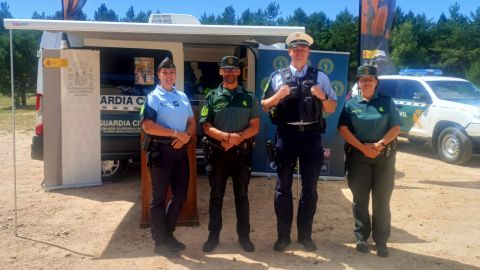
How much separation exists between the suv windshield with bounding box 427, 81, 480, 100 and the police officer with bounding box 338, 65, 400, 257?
19.3 feet

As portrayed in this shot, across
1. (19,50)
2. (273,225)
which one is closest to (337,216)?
(273,225)

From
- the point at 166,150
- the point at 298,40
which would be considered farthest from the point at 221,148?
the point at 298,40

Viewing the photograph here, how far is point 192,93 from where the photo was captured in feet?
25.5

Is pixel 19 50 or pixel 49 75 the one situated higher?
pixel 19 50

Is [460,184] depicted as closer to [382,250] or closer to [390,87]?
[382,250]

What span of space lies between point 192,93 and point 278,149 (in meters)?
3.83

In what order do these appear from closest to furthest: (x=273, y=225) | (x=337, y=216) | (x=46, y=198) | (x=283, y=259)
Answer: (x=283, y=259) → (x=273, y=225) → (x=337, y=216) → (x=46, y=198)

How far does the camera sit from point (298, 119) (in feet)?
13.4

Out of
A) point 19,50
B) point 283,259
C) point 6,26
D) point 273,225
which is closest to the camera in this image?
point 283,259

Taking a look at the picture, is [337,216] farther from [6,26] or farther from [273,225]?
[6,26]

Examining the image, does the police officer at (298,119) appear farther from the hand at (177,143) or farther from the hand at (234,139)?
the hand at (177,143)

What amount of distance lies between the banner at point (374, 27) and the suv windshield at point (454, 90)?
1574 mm

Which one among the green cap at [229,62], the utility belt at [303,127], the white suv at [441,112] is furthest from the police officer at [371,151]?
the white suv at [441,112]

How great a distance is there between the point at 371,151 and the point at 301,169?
65 cm
